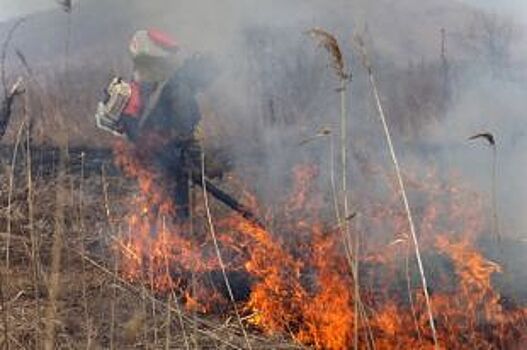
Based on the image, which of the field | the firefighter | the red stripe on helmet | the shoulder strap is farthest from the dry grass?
the red stripe on helmet

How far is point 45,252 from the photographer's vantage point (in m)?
5.89

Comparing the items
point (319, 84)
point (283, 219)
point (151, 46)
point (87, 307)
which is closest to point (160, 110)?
point (151, 46)

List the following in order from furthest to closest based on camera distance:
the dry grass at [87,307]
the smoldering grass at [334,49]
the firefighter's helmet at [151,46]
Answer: the firefighter's helmet at [151,46] < the dry grass at [87,307] < the smoldering grass at [334,49]

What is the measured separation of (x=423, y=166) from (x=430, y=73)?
7306 mm

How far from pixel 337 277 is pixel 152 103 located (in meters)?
3.05

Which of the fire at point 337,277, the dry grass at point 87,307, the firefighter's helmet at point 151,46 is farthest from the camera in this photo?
the firefighter's helmet at point 151,46

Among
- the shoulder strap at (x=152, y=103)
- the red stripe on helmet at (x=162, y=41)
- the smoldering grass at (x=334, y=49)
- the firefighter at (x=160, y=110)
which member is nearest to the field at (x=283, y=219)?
the smoldering grass at (x=334, y=49)

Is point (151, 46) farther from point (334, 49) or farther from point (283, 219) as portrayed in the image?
point (334, 49)

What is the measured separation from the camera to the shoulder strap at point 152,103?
24.1ft

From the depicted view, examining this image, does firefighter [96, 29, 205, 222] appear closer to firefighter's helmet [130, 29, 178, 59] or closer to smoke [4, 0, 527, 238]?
firefighter's helmet [130, 29, 178, 59]

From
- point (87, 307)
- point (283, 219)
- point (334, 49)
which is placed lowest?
point (283, 219)

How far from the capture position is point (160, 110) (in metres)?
7.47

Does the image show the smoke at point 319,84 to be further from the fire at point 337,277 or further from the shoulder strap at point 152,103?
the shoulder strap at point 152,103

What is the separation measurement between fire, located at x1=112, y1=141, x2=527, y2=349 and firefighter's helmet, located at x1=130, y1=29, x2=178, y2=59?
4.41 ft
